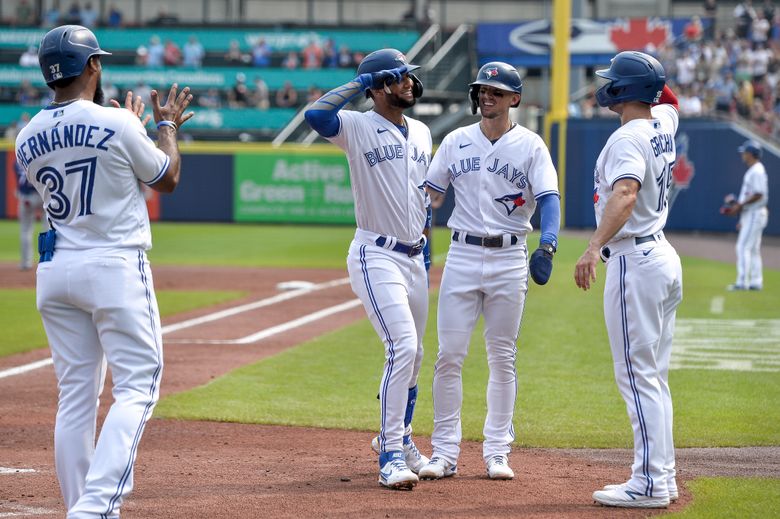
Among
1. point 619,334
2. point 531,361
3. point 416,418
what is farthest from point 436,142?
point 619,334

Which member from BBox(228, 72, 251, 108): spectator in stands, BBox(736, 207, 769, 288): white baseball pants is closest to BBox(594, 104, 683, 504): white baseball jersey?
BBox(736, 207, 769, 288): white baseball pants

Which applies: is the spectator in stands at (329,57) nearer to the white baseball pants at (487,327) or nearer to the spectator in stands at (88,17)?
the spectator in stands at (88,17)

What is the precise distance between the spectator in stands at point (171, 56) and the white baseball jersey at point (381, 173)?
3330 centimetres

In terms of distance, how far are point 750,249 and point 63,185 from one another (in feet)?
47.3

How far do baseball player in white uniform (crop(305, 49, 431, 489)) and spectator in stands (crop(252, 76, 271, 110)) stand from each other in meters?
30.7

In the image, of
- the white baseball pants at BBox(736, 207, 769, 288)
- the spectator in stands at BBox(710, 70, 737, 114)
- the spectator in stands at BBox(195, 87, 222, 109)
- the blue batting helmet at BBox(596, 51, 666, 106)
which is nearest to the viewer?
the blue batting helmet at BBox(596, 51, 666, 106)

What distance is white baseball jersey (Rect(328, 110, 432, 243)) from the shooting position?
6.20 m

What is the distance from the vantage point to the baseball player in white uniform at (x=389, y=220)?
6062mm

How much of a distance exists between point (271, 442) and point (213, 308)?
7.91 meters

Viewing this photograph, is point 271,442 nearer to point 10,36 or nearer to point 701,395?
point 701,395

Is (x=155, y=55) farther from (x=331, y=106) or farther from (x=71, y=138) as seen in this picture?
(x=71, y=138)

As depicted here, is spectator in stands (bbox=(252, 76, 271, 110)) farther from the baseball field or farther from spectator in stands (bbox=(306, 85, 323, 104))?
the baseball field

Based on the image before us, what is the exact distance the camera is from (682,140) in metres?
30.7

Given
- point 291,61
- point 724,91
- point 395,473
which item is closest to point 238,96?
point 291,61
